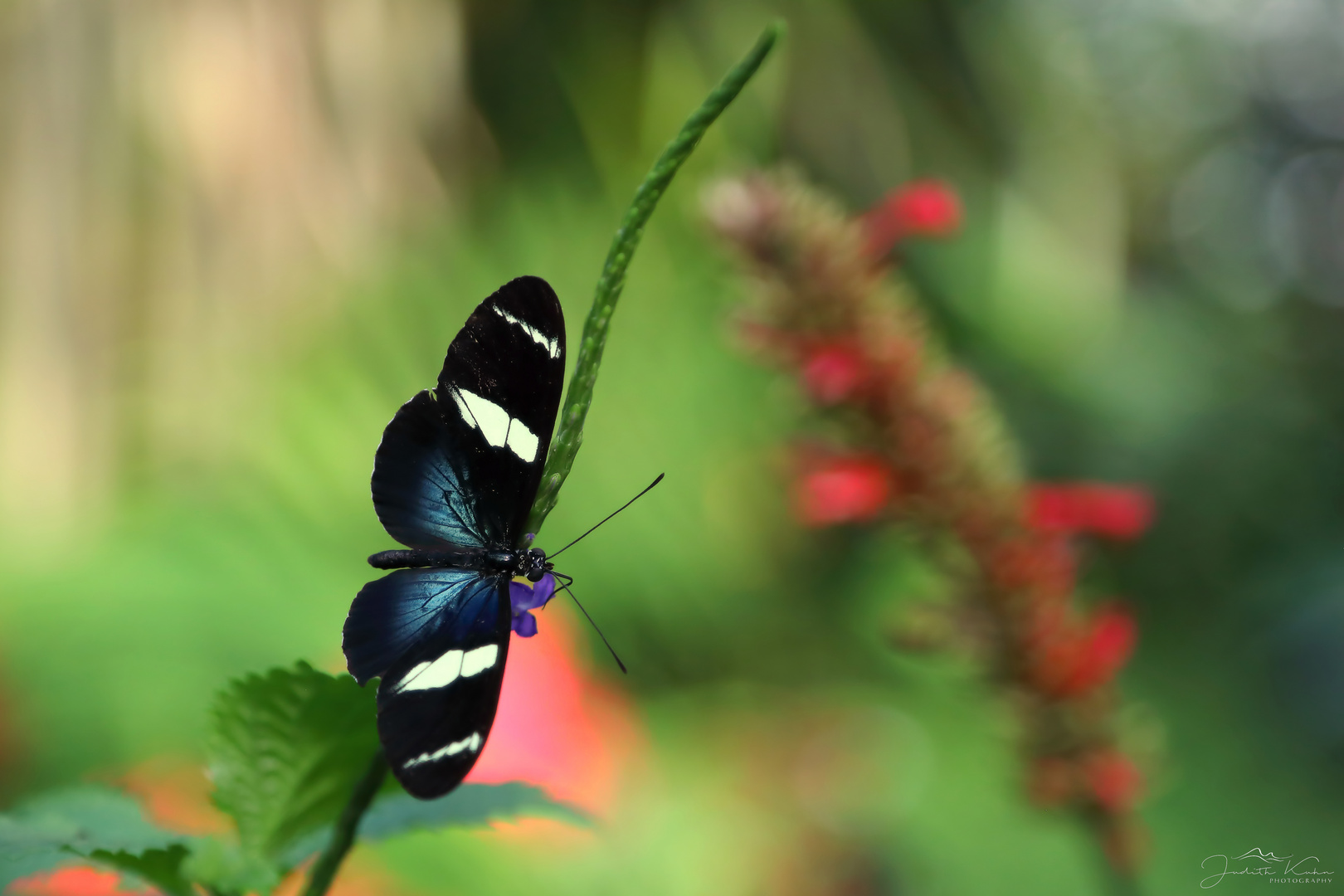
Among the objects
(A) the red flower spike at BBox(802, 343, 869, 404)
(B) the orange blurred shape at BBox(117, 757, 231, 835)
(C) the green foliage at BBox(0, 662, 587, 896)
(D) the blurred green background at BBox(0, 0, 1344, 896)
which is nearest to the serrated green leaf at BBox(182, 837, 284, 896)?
(C) the green foliage at BBox(0, 662, 587, 896)

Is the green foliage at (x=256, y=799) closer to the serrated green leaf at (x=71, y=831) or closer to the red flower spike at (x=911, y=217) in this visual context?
the serrated green leaf at (x=71, y=831)

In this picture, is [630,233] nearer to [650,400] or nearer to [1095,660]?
[1095,660]

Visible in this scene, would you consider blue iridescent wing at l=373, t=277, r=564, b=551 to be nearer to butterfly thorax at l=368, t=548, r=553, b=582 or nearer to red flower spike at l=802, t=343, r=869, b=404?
butterfly thorax at l=368, t=548, r=553, b=582

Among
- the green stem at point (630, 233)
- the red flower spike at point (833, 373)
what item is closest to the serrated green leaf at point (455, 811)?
the green stem at point (630, 233)

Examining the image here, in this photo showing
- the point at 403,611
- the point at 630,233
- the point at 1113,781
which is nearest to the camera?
the point at 630,233

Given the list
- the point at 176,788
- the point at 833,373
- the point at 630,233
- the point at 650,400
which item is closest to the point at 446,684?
the point at 630,233
